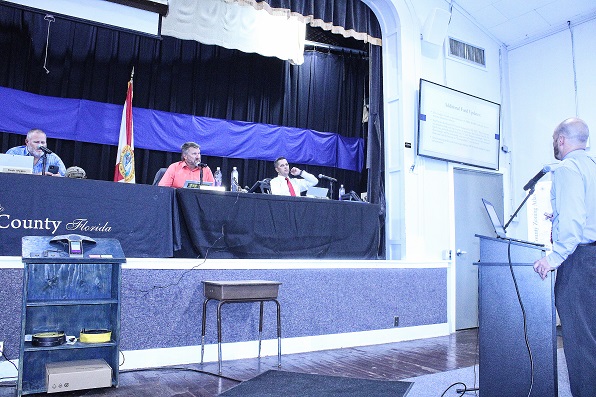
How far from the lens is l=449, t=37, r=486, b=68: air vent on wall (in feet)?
20.4

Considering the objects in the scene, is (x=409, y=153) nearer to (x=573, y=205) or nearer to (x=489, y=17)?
(x=489, y=17)

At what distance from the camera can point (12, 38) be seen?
5578 millimetres

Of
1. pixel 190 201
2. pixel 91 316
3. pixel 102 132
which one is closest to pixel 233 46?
pixel 102 132

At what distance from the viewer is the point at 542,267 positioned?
2271 millimetres

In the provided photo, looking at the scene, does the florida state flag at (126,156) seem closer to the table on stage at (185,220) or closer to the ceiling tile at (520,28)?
the table on stage at (185,220)

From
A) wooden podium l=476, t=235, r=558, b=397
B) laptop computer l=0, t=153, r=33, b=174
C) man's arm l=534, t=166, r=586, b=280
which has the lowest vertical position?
wooden podium l=476, t=235, r=558, b=397

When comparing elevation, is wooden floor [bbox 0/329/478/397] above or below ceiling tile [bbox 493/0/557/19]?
below

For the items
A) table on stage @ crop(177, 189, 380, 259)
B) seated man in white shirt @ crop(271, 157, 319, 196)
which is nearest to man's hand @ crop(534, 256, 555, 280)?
table on stage @ crop(177, 189, 380, 259)

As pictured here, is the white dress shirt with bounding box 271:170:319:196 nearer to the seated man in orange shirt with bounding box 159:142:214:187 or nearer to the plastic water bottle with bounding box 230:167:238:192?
the plastic water bottle with bounding box 230:167:238:192

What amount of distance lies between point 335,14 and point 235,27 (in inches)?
50.2

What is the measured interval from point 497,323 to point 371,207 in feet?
8.27

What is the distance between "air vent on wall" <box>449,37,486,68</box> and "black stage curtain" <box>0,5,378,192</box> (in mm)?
1535

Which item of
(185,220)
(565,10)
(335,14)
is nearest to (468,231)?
(565,10)

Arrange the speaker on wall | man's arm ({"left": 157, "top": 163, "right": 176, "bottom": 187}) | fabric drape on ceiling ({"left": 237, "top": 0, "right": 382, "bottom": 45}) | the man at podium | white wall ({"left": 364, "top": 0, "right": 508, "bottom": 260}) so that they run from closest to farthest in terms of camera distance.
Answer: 1. the man at podium
2. man's arm ({"left": 157, "top": 163, "right": 176, "bottom": 187})
3. fabric drape on ceiling ({"left": 237, "top": 0, "right": 382, "bottom": 45})
4. white wall ({"left": 364, "top": 0, "right": 508, "bottom": 260})
5. the speaker on wall
